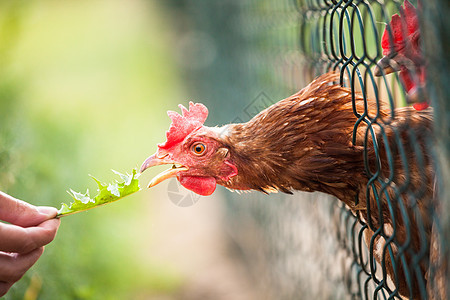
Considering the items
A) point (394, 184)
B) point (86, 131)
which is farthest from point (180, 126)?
point (86, 131)

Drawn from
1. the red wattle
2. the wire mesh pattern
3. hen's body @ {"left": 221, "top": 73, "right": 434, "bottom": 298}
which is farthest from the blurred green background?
the wire mesh pattern

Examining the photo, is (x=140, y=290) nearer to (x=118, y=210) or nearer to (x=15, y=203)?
(x=118, y=210)

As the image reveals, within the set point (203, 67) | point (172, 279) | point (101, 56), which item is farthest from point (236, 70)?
point (101, 56)

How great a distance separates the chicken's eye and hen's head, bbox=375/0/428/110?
0.71 m

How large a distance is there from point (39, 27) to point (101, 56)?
169cm

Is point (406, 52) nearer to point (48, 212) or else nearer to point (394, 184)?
point (394, 184)

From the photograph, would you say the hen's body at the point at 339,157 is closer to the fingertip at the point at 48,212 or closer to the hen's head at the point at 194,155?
the hen's head at the point at 194,155

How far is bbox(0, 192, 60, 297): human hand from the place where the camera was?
1598mm

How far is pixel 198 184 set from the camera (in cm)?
190

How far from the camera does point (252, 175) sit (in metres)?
1.77

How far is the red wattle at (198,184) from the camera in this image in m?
1.89

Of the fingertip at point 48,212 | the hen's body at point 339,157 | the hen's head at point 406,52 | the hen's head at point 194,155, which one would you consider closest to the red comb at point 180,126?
the hen's head at point 194,155

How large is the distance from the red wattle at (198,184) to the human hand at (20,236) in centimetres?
48

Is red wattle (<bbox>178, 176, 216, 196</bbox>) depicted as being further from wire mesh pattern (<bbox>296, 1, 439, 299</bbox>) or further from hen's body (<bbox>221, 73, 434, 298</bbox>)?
wire mesh pattern (<bbox>296, 1, 439, 299</bbox>)
